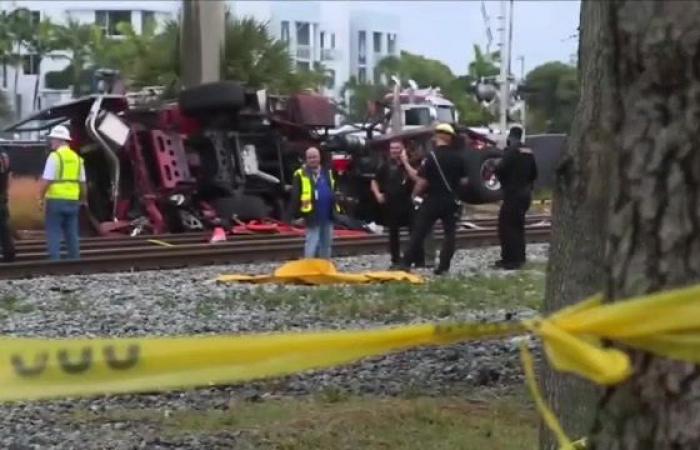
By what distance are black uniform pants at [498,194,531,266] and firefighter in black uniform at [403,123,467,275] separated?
107 cm

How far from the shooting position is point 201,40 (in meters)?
30.8

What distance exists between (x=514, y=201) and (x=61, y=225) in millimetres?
5401

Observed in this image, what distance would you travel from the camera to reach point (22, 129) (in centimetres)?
2580

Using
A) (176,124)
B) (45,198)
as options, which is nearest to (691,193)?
(45,198)

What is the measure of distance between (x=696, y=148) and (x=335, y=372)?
22.3ft

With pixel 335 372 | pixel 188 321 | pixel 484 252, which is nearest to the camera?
pixel 335 372

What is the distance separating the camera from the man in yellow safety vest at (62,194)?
19453mm

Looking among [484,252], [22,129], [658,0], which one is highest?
[658,0]

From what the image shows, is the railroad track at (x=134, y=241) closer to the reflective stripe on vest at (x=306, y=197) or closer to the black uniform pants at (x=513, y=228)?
the reflective stripe on vest at (x=306, y=197)

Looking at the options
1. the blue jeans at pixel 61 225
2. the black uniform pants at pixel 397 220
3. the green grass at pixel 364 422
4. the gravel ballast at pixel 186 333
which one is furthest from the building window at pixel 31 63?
the green grass at pixel 364 422

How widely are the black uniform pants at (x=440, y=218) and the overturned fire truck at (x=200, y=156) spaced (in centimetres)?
545

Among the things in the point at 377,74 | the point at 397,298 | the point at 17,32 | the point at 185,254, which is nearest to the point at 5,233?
the point at 185,254

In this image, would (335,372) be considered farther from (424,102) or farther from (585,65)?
(424,102)

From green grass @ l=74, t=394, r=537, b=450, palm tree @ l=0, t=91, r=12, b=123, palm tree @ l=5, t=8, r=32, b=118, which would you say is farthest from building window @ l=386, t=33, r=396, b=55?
green grass @ l=74, t=394, r=537, b=450
